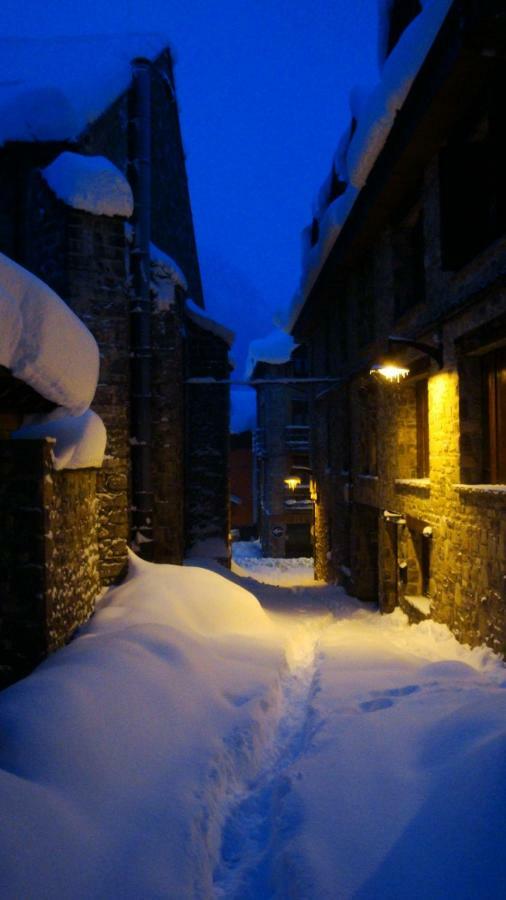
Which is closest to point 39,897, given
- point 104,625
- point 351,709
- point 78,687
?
point 78,687

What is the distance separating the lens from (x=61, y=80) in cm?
960

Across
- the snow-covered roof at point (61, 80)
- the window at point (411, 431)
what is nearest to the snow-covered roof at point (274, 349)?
the snow-covered roof at point (61, 80)

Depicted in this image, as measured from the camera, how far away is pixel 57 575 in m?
5.39

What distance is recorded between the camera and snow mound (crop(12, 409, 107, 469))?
17.1 ft

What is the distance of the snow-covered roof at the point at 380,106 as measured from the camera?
6289 millimetres

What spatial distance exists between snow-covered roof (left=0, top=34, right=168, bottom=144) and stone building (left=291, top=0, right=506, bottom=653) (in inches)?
165

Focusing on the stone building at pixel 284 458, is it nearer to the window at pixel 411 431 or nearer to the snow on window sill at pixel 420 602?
the snow on window sill at pixel 420 602

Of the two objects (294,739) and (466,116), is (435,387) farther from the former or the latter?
(294,739)

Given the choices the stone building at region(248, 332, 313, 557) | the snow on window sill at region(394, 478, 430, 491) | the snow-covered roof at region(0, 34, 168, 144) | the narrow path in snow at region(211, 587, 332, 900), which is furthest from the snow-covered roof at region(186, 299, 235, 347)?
the stone building at region(248, 332, 313, 557)

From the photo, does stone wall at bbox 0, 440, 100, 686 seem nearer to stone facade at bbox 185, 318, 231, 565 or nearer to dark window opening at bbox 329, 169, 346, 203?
stone facade at bbox 185, 318, 231, 565

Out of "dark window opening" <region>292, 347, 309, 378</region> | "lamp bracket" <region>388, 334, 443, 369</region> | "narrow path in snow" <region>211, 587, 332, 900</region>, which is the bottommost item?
"narrow path in snow" <region>211, 587, 332, 900</region>

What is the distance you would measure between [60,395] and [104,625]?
9.06ft

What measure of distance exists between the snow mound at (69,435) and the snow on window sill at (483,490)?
164 inches

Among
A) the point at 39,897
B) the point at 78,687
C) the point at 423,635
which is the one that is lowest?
the point at 423,635
